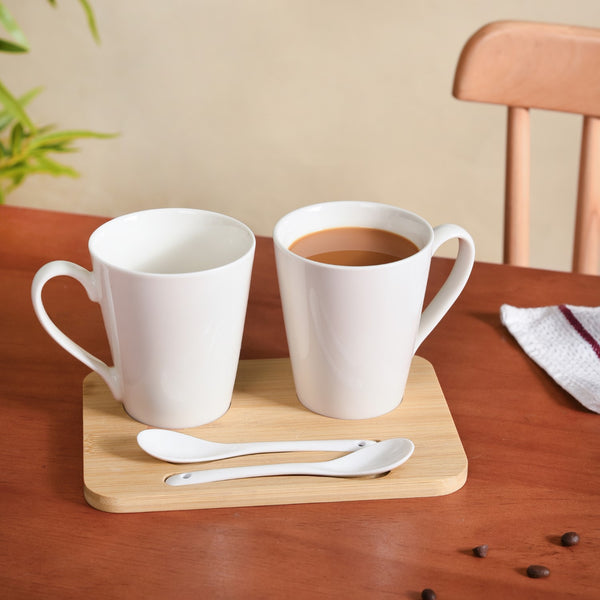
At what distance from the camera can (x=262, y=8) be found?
2061 mm

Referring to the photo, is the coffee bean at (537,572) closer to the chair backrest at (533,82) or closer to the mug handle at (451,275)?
the mug handle at (451,275)

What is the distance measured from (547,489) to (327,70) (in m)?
1.67

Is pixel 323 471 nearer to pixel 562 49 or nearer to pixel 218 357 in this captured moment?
pixel 218 357

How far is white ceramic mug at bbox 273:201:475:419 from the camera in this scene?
1.90 ft

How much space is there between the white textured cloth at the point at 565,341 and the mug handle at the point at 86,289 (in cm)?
38

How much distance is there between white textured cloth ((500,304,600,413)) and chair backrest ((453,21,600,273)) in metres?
0.28

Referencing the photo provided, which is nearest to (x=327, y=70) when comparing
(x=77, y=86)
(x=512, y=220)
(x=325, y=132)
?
(x=325, y=132)

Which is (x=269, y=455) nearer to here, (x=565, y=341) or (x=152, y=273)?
(x=152, y=273)

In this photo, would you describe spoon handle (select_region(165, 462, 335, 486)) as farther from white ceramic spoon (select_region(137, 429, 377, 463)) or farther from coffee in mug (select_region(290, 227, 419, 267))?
coffee in mug (select_region(290, 227, 419, 267))

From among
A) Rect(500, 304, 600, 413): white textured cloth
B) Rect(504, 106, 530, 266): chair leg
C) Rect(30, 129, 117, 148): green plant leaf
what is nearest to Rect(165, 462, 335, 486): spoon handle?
Rect(500, 304, 600, 413): white textured cloth

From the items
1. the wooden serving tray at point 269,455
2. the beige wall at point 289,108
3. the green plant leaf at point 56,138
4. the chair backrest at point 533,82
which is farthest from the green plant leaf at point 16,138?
the wooden serving tray at point 269,455

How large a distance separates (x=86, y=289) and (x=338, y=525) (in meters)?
0.26

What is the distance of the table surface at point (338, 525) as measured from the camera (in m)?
0.50

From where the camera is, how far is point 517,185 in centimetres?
105
